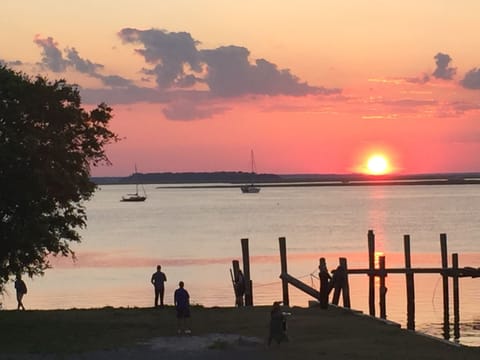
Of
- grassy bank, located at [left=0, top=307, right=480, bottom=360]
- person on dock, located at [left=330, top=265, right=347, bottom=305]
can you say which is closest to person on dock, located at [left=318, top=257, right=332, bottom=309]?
grassy bank, located at [left=0, top=307, right=480, bottom=360]

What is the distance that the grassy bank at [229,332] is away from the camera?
76.8ft

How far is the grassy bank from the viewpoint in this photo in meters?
23.4

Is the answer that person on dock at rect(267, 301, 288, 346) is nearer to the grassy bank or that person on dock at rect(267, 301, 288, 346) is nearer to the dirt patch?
the grassy bank

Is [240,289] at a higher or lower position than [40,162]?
lower

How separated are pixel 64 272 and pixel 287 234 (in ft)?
156

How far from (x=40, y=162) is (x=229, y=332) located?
7.98 metres

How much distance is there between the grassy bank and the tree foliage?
2684 millimetres

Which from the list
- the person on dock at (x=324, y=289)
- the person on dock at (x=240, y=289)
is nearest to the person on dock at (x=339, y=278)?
the person on dock at (x=324, y=289)

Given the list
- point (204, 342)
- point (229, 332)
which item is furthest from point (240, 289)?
point (204, 342)

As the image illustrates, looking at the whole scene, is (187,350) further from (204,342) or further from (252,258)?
(252,258)

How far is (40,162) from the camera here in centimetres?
2783

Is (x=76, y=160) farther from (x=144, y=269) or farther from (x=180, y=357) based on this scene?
(x=144, y=269)

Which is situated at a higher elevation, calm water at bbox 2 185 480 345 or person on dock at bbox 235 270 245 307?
person on dock at bbox 235 270 245 307

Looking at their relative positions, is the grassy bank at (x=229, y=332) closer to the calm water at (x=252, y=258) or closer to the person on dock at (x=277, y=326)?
the person on dock at (x=277, y=326)
